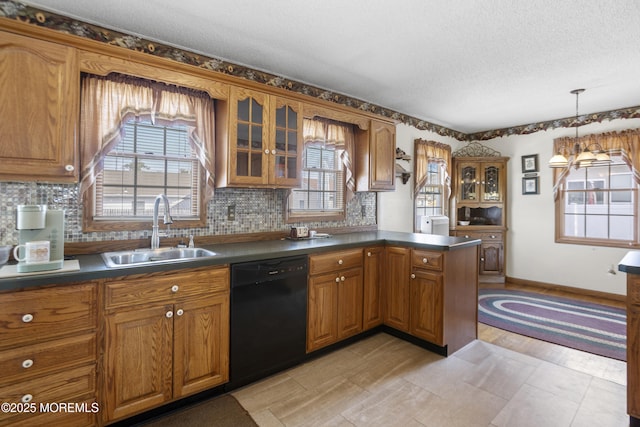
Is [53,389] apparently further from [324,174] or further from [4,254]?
[324,174]

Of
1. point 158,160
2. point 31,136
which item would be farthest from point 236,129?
point 31,136

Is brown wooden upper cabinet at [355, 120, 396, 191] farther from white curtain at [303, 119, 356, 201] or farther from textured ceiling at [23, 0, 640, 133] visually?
textured ceiling at [23, 0, 640, 133]

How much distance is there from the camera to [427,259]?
2.77 metres

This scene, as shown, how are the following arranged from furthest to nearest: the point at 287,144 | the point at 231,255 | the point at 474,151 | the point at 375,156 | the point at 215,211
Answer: the point at 474,151 < the point at 375,156 < the point at 287,144 < the point at 215,211 < the point at 231,255

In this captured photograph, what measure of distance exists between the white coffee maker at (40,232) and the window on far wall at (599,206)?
591cm

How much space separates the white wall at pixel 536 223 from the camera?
4340 millimetres

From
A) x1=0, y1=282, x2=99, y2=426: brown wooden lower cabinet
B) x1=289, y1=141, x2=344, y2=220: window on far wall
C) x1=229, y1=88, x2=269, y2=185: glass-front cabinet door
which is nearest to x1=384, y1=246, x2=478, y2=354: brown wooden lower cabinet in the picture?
x1=289, y1=141, x2=344, y2=220: window on far wall

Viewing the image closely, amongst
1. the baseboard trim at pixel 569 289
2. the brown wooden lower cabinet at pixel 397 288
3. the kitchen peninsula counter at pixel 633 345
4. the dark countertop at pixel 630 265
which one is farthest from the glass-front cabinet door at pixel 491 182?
the kitchen peninsula counter at pixel 633 345

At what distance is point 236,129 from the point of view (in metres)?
2.50

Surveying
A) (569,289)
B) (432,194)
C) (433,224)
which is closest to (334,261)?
(433,224)

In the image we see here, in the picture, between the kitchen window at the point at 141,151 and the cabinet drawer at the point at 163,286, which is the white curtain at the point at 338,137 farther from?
the cabinet drawer at the point at 163,286

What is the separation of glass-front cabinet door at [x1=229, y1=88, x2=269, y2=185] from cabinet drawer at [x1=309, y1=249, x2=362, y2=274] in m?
0.80

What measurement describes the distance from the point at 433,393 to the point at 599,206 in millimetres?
4196

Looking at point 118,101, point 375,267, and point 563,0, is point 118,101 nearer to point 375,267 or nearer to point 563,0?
point 375,267
